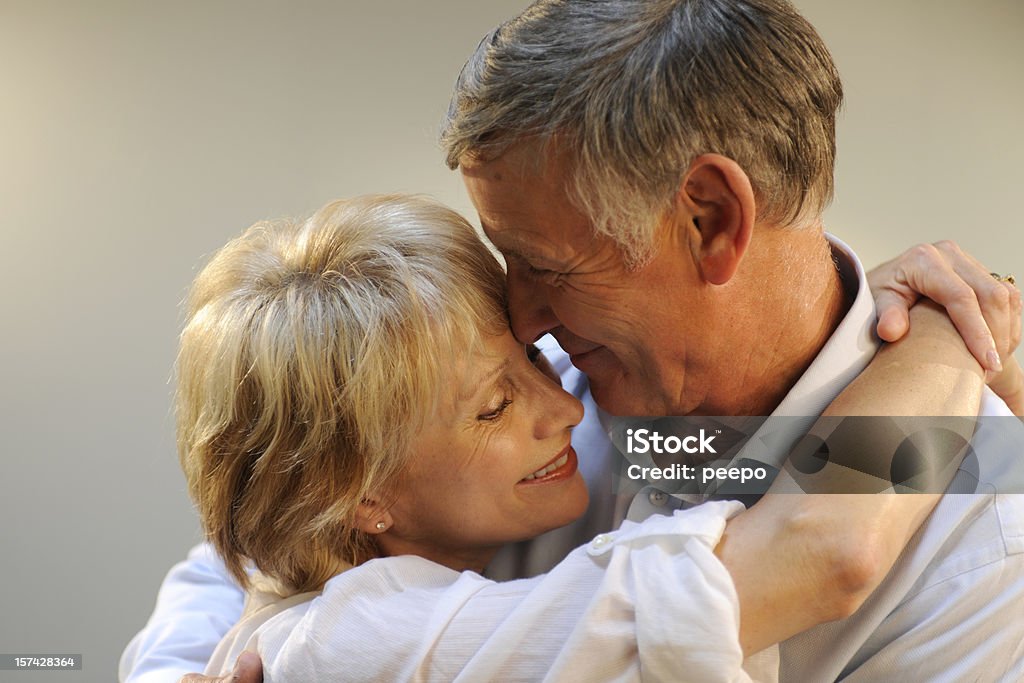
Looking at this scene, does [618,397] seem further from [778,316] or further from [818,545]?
[818,545]

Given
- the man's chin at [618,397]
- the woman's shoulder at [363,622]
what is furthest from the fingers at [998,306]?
the woman's shoulder at [363,622]

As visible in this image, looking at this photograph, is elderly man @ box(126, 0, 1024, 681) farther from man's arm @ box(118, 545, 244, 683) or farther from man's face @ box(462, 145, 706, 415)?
man's arm @ box(118, 545, 244, 683)

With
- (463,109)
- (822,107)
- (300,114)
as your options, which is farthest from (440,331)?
(300,114)

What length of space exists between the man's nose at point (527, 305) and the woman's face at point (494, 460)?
0.02 metres

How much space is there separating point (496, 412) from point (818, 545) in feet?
1.36

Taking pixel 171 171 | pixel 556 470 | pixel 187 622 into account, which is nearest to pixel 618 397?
pixel 556 470

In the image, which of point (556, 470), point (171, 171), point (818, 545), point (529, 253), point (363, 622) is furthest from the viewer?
point (171, 171)

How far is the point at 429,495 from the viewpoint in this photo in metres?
1.19

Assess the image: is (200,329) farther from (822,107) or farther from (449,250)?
(822,107)

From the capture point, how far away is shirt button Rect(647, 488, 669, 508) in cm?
126

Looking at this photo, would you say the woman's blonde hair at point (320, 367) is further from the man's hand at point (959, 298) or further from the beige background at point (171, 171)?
the beige background at point (171, 171)

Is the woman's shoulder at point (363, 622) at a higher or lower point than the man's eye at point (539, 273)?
lower

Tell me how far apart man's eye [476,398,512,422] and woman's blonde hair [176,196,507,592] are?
Answer: 0.07 metres

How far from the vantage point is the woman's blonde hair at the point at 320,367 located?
1104 mm
